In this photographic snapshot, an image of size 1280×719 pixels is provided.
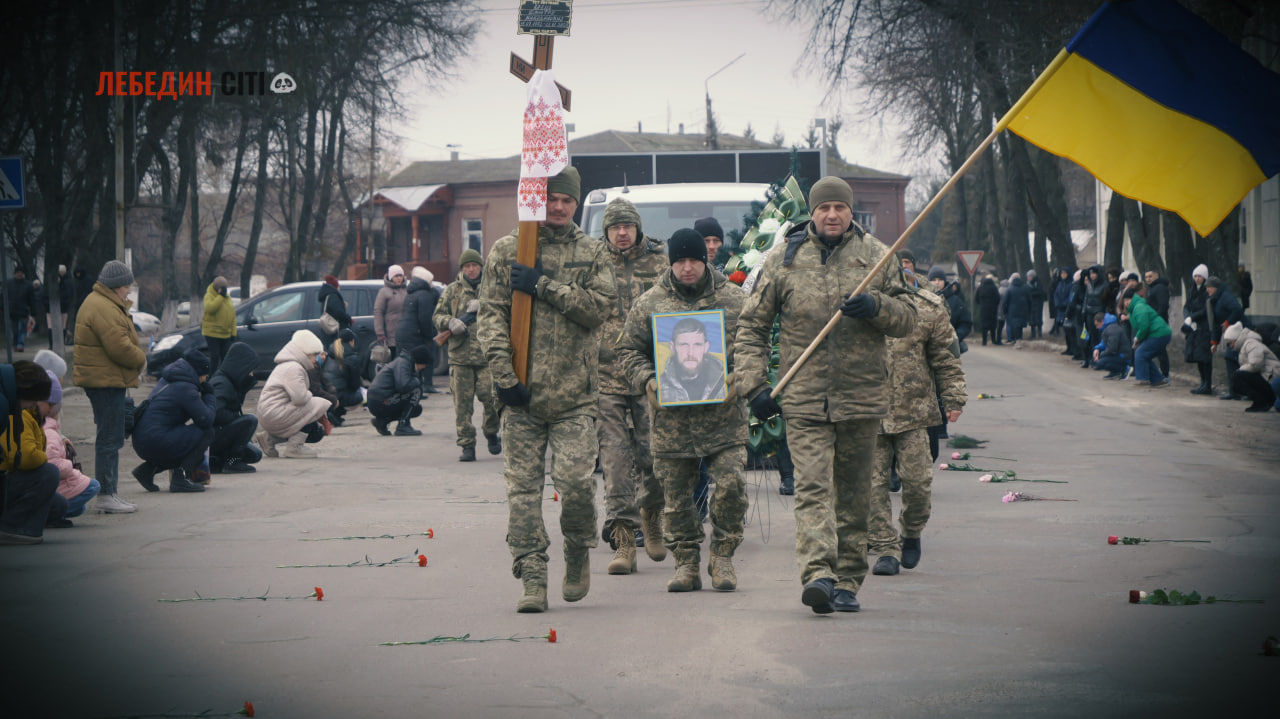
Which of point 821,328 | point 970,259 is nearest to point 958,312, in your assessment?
point 821,328

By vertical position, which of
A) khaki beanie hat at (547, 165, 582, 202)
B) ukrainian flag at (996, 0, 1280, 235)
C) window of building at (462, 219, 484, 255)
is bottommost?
khaki beanie hat at (547, 165, 582, 202)

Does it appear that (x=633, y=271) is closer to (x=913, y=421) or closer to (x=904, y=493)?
(x=913, y=421)

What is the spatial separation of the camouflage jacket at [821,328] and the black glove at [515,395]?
3.41ft

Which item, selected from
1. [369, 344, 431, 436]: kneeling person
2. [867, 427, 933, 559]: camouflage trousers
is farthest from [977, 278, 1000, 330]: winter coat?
[867, 427, 933, 559]: camouflage trousers

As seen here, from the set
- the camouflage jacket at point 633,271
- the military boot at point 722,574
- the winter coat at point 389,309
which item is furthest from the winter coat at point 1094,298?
the military boot at point 722,574

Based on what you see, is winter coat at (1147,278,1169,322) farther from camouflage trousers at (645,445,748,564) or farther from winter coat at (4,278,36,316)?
winter coat at (4,278,36,316)

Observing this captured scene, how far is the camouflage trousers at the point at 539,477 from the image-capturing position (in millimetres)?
6480

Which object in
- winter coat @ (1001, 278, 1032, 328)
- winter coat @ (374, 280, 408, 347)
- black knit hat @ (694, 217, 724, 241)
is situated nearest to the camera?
black knit hat @ (694, 217, 724, 241)

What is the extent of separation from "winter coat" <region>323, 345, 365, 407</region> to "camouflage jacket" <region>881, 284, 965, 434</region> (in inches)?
397

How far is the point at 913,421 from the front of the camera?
304 inches

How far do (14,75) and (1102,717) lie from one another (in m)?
27.5

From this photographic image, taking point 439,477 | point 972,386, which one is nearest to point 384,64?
point 972,386

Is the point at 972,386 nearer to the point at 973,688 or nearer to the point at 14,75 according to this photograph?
the point at 973,688

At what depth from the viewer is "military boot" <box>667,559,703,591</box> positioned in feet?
23.0
